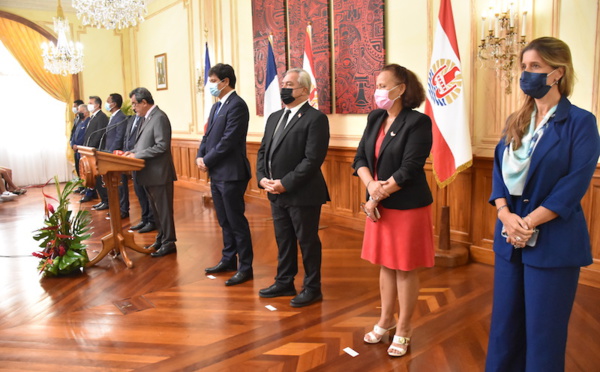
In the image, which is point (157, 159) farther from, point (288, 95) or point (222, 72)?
point (288, 95)

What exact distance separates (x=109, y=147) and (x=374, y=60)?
3302 mm

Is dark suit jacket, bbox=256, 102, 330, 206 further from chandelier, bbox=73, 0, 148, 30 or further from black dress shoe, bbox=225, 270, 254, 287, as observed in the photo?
chandelier, bbox=73, 0, 148, 30

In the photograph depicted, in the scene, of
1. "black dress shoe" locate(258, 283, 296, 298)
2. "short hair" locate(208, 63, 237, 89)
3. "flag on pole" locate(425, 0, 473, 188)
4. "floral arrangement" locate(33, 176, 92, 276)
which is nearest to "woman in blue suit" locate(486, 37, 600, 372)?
"black dress shoe" locate(258, 283, 296, 298)

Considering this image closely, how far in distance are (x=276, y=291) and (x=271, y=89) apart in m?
3.03

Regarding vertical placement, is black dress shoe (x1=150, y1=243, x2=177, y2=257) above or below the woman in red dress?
below

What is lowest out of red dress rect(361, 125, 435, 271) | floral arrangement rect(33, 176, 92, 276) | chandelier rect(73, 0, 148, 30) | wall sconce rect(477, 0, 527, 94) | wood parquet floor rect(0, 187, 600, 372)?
wood parquet floor rect(0, 187, 600, 372)

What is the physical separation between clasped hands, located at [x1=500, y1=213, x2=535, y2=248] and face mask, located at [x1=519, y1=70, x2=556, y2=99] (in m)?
0.45

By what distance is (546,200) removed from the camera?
1.74 meters

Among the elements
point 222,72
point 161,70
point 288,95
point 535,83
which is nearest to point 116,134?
point 222,72

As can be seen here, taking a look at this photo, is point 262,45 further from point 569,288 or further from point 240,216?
point 569,288

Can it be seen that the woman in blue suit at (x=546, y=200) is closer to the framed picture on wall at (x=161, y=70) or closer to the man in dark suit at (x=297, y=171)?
the man in dark suit at (x=297, y=171)

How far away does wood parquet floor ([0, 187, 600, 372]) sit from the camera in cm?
250

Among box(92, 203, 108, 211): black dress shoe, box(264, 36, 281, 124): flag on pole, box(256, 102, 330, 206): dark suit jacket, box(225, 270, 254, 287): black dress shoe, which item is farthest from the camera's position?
box(92, 203, 108, 211): black dress shoe

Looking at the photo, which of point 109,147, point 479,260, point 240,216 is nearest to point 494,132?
point 479,260
